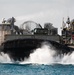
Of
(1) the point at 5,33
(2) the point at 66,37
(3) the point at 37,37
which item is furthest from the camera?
(2) the point at 66,37

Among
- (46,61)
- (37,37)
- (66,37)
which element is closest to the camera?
(46,61)

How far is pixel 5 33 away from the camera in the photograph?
98.8 metres

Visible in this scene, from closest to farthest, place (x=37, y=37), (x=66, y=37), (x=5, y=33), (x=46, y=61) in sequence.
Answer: (x=46, y=61) < (x=37, y=37) < (x=5, y=33) < (x=66, y=37)

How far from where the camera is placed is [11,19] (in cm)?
11100

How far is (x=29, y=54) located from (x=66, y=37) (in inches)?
1016

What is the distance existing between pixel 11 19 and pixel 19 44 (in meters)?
29.4

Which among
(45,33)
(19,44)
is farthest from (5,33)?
(19,44)

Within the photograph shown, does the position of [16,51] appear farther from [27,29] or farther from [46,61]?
[27,29]

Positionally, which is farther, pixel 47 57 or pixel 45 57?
pixel 45 57

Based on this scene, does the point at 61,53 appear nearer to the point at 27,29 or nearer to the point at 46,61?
the point at 46,61

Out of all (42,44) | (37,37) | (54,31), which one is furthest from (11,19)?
(42,44)

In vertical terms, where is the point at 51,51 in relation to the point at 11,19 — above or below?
below

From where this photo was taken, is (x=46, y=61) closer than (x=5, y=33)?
Yes

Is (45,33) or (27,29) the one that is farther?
(27,29)
